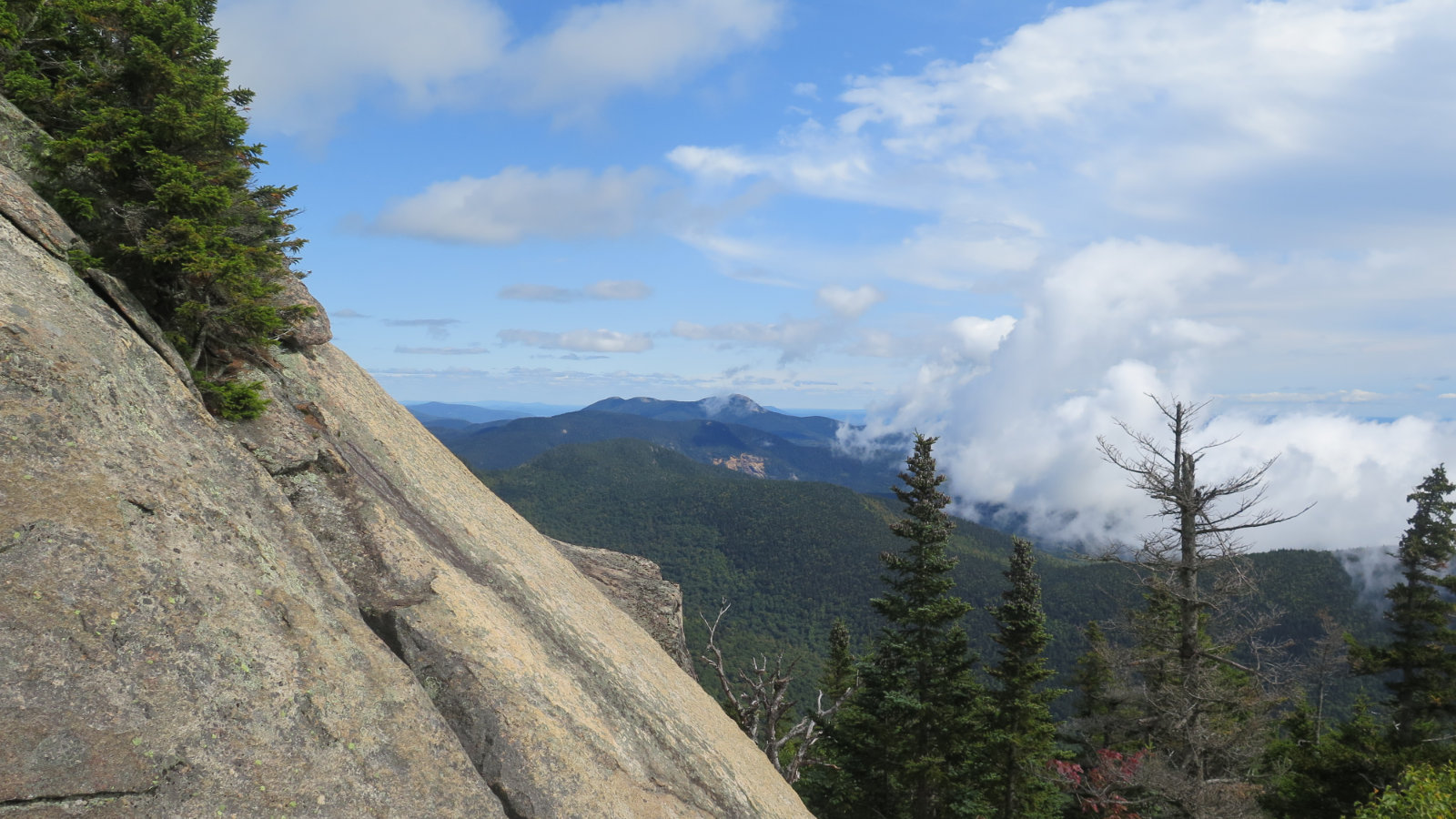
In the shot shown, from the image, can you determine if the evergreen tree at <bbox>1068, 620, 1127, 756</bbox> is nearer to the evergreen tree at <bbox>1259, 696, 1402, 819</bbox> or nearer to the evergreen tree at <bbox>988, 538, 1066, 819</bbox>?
the evergreen tree at <bbox>988, 538, 1066, 819</bbox>

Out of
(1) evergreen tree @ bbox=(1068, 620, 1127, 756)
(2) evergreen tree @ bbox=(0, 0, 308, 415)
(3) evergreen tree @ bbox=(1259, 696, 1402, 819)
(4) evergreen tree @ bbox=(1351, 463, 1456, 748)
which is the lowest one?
(1) evergreen tree @ bbox=(1068, 620, 1127, 756)

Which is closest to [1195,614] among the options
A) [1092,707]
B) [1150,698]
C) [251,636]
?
[1150,698]

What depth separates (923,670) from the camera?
26.3 meters

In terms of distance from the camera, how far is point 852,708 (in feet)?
92.2

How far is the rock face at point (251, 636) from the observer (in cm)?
504

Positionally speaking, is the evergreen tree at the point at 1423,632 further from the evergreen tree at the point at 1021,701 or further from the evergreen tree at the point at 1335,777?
the evergreen tree at the point at 1021,701

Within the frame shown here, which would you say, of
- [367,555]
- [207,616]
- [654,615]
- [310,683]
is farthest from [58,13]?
[654,615]

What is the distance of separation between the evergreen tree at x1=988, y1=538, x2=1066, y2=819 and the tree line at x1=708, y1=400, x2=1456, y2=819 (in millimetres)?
86

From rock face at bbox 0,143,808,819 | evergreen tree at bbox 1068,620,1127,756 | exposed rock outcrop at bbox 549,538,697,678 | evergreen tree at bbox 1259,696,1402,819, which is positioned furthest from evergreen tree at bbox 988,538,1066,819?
rock face at bbox 0,143,808,819

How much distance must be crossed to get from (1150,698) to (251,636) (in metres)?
20.1

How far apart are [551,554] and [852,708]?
19.4 meters

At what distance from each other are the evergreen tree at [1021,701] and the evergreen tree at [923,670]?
125 inches

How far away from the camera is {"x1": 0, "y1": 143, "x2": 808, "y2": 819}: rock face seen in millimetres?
5035

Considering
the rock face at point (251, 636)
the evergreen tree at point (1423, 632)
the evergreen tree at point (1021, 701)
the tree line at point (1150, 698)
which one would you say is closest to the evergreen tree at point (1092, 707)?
the tree line at point (1150, 698)
